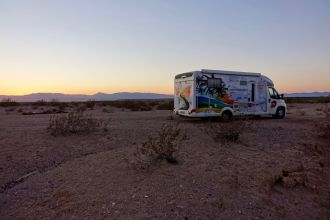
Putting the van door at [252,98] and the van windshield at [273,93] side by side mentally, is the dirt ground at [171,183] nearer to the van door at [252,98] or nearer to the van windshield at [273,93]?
the van door at [252,98]

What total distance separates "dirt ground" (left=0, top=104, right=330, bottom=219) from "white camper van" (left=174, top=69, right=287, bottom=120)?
7148 millimetres

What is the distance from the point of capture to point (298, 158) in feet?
27.3

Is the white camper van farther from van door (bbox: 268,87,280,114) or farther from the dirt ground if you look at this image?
the dirt ground

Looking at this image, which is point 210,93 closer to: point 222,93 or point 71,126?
point 222,93

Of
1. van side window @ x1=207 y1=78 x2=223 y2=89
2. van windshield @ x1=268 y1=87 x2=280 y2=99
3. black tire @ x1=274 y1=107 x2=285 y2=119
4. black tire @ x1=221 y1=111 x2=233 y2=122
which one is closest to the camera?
van side window @ x1=207 y1=78 x2=223 y2=89

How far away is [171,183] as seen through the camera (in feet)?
19.7

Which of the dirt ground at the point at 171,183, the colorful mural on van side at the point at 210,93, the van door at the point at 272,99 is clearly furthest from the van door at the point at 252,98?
the dirt ground at the point at 171,183

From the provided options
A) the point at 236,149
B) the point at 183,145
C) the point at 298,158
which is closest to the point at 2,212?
the point at 183,145

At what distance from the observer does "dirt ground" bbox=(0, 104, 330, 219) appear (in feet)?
16.7

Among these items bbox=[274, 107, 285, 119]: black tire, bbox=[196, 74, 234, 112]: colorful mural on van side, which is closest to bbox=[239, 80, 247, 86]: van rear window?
bbox=[196, 74, 234, 112]: colorful mural on van side

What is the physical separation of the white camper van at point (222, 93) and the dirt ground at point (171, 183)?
715 cm

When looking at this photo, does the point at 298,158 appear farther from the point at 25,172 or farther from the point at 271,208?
the point at 25,172

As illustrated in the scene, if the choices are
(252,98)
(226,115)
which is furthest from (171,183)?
(252,98)

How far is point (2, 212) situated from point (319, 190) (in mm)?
5678
